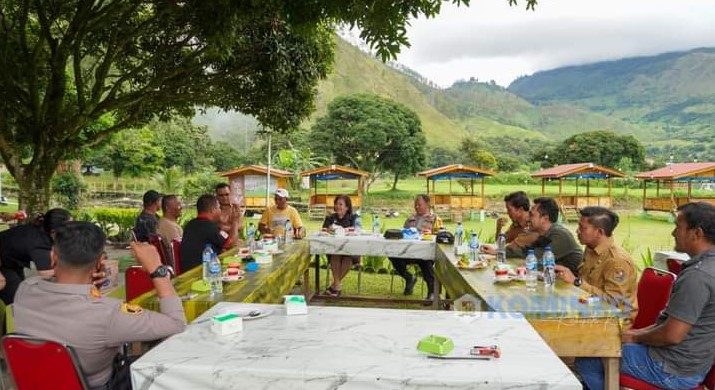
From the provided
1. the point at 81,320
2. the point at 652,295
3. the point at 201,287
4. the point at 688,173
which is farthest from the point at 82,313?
the point at 688,173

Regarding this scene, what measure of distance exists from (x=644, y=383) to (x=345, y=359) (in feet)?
5.44

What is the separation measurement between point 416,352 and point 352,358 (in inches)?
9.9

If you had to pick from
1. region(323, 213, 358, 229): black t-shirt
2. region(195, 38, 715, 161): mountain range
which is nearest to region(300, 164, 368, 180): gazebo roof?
region(323, 213, 358, 229): black t-shirt

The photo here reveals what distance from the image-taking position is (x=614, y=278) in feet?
10.8

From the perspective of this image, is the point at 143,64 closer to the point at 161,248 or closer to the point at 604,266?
the point at 161,248

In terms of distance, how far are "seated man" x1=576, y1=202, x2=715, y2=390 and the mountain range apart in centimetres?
6692

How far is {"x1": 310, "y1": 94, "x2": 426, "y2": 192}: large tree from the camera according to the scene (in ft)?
133

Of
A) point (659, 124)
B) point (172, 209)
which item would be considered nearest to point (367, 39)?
point (172, 209)

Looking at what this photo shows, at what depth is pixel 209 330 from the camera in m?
2.35

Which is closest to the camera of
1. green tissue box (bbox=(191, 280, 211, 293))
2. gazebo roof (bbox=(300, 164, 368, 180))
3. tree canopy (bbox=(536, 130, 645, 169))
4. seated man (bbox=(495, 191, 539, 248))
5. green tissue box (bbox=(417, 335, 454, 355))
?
green tissue box (bbox=(417, 335, 454, 355))

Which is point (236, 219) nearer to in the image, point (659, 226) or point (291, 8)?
point (291, 8)

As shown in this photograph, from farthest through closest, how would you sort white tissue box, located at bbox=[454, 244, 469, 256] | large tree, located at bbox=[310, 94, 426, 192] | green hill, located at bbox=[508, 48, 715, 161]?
green hill, located at bbox=[508, 48, 715, 161]
large tree, located at bbox=[310, 94, 426, 192]
white tissue box, located at bbox=[454, 244, 469, 256]

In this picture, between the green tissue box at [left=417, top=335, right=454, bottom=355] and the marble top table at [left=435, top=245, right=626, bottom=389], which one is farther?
the marble top table at [left=435, top=245, right=626, bottom=389]

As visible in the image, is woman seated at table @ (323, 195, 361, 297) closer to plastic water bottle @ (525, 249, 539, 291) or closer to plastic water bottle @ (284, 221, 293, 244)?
plastic water bottle @ (284, 221, 293, 244)
